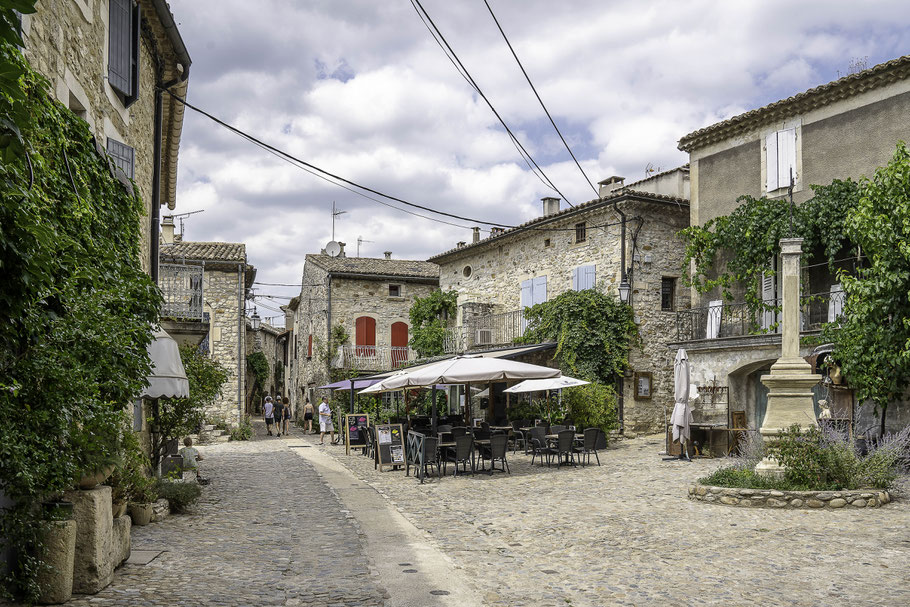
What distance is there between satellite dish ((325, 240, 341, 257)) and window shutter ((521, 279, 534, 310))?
1455 cm

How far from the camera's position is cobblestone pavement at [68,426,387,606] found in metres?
5.41

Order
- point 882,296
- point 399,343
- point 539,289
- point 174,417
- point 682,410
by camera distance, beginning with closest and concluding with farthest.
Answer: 1. point 174,417
2. point 882,296
3. point 682,410
4. point 539,289
5. point 399,343

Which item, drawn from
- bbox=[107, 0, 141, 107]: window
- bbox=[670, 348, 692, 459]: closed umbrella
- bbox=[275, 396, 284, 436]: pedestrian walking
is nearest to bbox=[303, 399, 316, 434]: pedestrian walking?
bbox=[275, 396, 284, 436]: pedestrian walking

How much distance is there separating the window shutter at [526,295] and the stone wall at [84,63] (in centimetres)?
1457

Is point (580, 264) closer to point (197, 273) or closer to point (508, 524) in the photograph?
point (197, 273)

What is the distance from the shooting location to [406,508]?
392 inches

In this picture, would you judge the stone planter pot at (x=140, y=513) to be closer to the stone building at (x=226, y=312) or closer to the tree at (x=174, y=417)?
the tree at (x=174, y=417)

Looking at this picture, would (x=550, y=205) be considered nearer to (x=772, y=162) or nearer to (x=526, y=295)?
(x=526, y=295)

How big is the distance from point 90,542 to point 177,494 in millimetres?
3914

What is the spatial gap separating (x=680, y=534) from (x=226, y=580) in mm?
4489

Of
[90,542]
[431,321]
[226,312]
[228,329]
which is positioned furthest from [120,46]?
[431,321]

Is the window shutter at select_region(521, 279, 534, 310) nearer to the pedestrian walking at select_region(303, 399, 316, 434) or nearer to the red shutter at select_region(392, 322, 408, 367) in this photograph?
the red shutter at select_region(392, 322, 408, 367)

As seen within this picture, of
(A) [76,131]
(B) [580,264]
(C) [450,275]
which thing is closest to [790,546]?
(A) [76,131]

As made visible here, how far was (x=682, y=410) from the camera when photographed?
1505 centimetres
